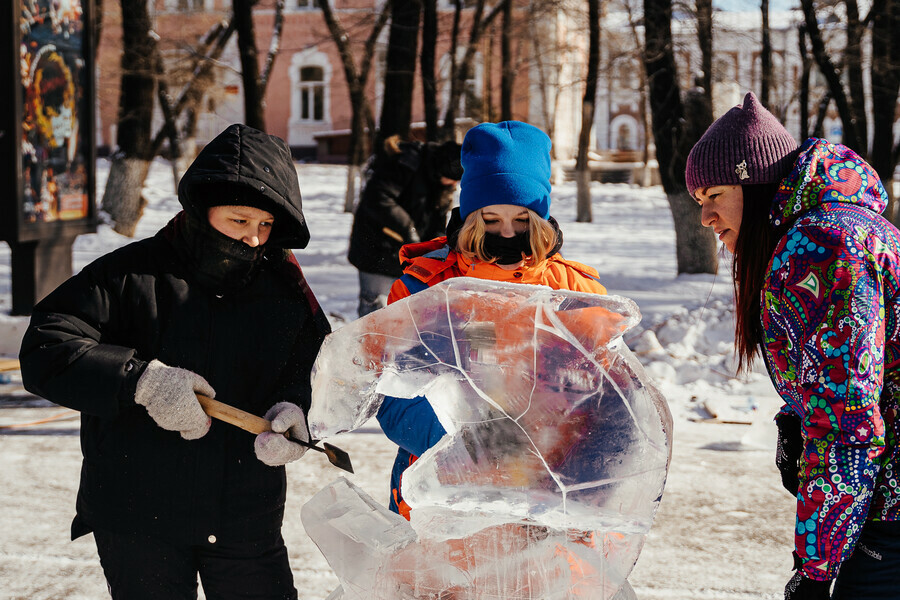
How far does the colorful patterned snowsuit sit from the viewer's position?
1646mm

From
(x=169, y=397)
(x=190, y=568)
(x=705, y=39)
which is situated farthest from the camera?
(x=705, y=39)

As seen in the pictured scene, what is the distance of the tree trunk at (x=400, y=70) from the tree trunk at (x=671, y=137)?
8.87 feet

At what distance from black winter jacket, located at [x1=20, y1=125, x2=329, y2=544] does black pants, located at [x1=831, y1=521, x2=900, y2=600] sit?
123 centimetres

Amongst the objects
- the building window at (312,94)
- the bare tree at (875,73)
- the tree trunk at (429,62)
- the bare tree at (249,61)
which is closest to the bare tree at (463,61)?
the tree trunk at (429,62)

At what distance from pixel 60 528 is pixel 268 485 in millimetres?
2139

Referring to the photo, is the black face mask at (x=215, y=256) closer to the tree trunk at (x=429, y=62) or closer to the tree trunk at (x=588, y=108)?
the tree trunk at (x=429, y=62)

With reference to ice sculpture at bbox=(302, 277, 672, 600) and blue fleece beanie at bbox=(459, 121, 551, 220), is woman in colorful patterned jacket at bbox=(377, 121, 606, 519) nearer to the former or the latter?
blue fleece beanie at bbox=(459, 121, 551, 220)

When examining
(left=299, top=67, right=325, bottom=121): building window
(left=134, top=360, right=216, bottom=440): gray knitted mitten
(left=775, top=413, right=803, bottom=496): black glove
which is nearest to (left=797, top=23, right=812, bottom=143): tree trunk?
(left=775, top=413, right=803, bottom=496): black glove

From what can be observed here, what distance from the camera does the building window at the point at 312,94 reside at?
122 feet

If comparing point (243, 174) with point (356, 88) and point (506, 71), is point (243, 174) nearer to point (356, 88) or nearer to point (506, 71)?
point (506, 71)

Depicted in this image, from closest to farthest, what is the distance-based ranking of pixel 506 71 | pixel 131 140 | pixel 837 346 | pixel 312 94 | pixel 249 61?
pixel 837 346 → pixel 249 61 → pixel 131 140 → pixel 506 71 → pixel 312 94

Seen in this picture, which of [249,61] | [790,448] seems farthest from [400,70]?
[790,448]

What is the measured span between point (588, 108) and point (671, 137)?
7653 mm

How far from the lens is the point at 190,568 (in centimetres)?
214
